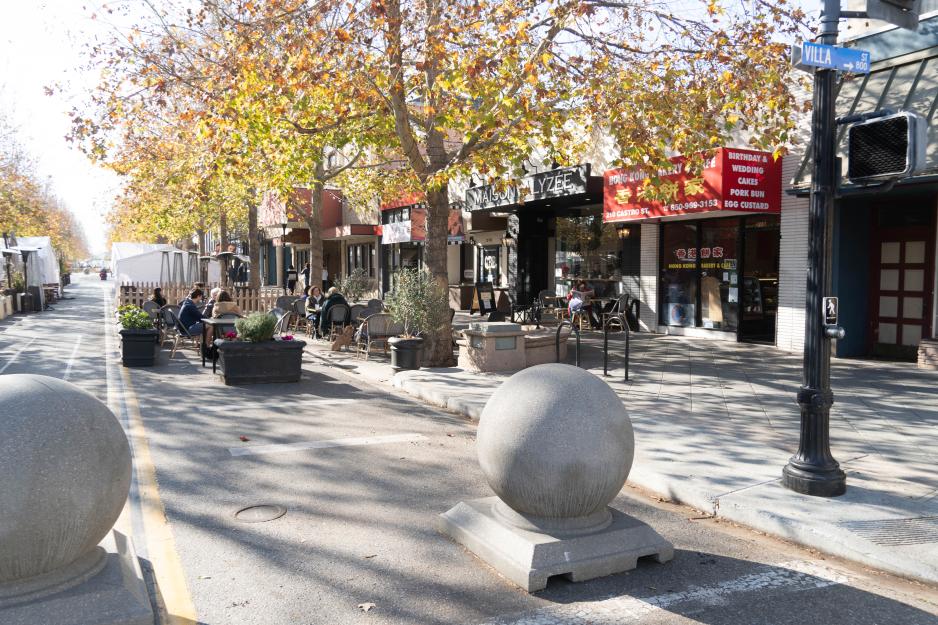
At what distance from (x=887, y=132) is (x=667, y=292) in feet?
42.4

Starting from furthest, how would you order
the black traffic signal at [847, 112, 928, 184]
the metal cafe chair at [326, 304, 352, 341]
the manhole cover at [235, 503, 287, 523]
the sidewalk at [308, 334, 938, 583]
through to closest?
the metal cafe chair at [326, 304, 352, 341], the manhole cover at [235, 503, 287, 523], the black traffic signal at [847, 112, 928, 184], the sidewalk at [308, 334, 938, 583]

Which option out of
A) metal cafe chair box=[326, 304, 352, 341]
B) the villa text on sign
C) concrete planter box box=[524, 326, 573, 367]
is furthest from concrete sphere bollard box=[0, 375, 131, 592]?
metal cafe chair box=[326, 304, 352, 341]

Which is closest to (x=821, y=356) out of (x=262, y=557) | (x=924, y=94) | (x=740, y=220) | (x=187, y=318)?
(x=262, y=557)

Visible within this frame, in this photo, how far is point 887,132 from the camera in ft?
17.3

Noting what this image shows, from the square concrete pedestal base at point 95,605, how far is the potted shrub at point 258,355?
7732mm

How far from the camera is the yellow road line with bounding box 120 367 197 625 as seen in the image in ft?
12.7

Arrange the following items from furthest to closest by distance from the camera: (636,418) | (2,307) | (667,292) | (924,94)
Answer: (2,307) < (667,292) < (924,94) < (636,418)

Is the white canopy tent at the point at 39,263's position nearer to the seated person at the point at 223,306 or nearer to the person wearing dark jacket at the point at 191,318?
the person wearing dark jacket at the point at 191,318

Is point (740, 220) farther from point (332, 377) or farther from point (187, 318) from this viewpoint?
point (187, 318)

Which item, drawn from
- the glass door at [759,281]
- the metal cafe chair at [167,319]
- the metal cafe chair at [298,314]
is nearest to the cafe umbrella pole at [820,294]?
the glass door at [759,281]

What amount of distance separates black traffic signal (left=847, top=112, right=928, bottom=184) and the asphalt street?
112 inches

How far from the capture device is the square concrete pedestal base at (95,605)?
323 centimetres

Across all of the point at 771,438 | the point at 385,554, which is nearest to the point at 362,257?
the point at 771,438

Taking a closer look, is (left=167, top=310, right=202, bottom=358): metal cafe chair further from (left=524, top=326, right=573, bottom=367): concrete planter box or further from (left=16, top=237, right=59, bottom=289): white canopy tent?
(left=16, top=237, right=59, bottom=289): white canopy tent
